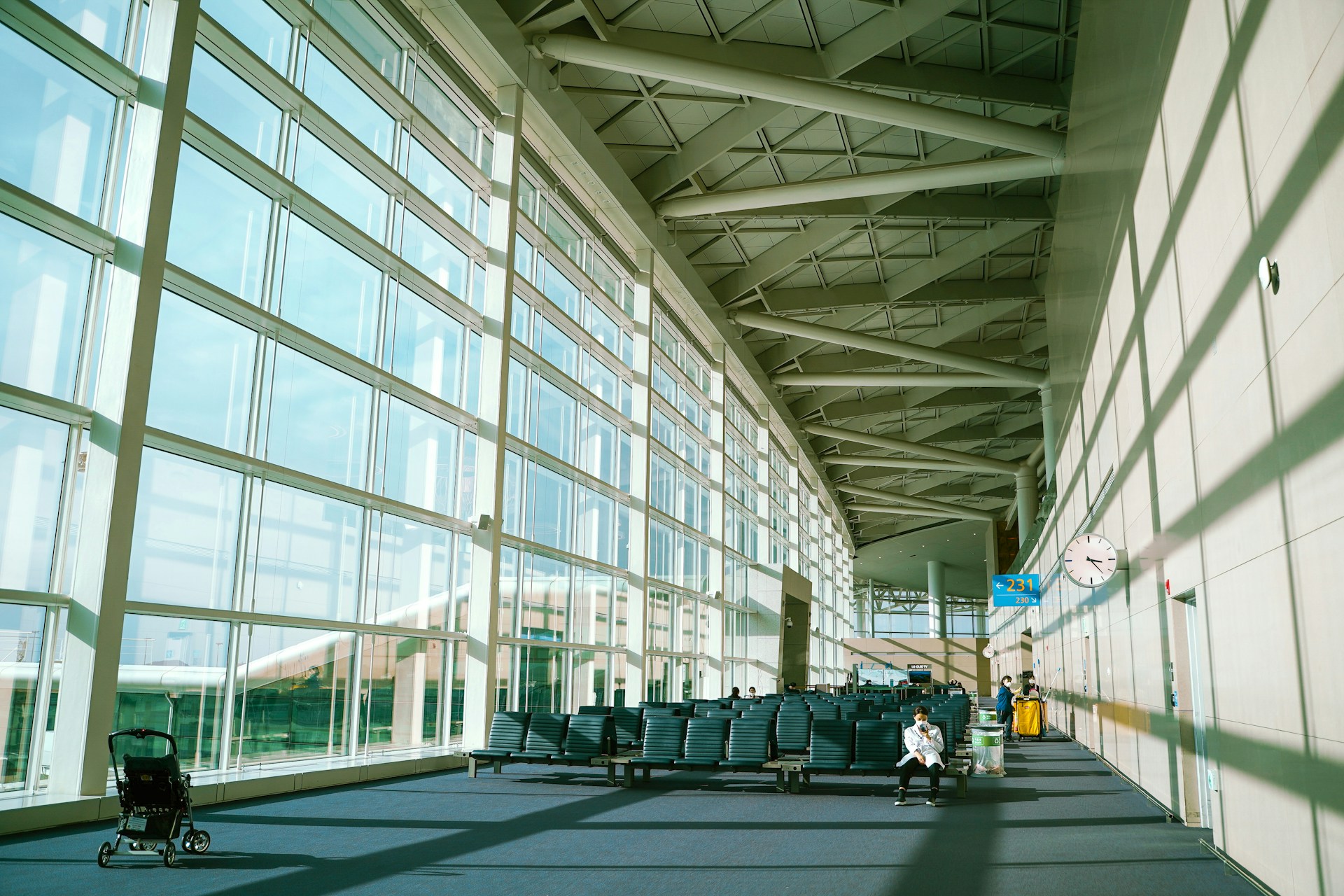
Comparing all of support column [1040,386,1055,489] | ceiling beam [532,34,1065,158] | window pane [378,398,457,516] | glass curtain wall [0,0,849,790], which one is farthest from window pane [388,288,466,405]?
support column [1040,386,1055,489]

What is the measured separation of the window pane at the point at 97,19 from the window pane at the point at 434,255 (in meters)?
5.68

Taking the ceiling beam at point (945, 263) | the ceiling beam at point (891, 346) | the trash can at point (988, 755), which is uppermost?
the ceiling beam at point (945, 263)

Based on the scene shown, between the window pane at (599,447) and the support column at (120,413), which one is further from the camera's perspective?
the window pane at (599,447)

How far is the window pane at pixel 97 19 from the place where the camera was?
1022cm

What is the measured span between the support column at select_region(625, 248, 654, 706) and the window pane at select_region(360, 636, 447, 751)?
25.1 ft

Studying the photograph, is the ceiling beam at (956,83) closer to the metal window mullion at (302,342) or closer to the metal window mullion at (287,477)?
the metal window mullion at (302,342)

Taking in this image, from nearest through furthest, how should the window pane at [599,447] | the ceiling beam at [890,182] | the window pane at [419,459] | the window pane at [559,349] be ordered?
1. the window pane at [419,459]
2. the window pane at [559,349]
3. the ceiling beam at [890,182]
4. the window pane at [599,447]

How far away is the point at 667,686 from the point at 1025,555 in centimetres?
1971

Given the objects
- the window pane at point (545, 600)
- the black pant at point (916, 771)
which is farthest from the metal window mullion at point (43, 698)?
the window pane at point (545, 600)

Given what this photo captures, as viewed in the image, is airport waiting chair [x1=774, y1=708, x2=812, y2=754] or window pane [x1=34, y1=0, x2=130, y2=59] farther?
airport waiting chair [x1=774, y1=708, x2=812, y2=754]

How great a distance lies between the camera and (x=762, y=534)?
129ft

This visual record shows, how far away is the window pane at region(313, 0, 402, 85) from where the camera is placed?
48.1ft

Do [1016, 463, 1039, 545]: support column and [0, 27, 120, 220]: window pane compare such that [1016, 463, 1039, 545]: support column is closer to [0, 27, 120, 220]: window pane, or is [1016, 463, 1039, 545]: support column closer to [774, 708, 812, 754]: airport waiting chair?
[774, 708, 812, 754]: airport waiting chair

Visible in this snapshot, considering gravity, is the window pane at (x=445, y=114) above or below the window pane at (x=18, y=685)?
above
